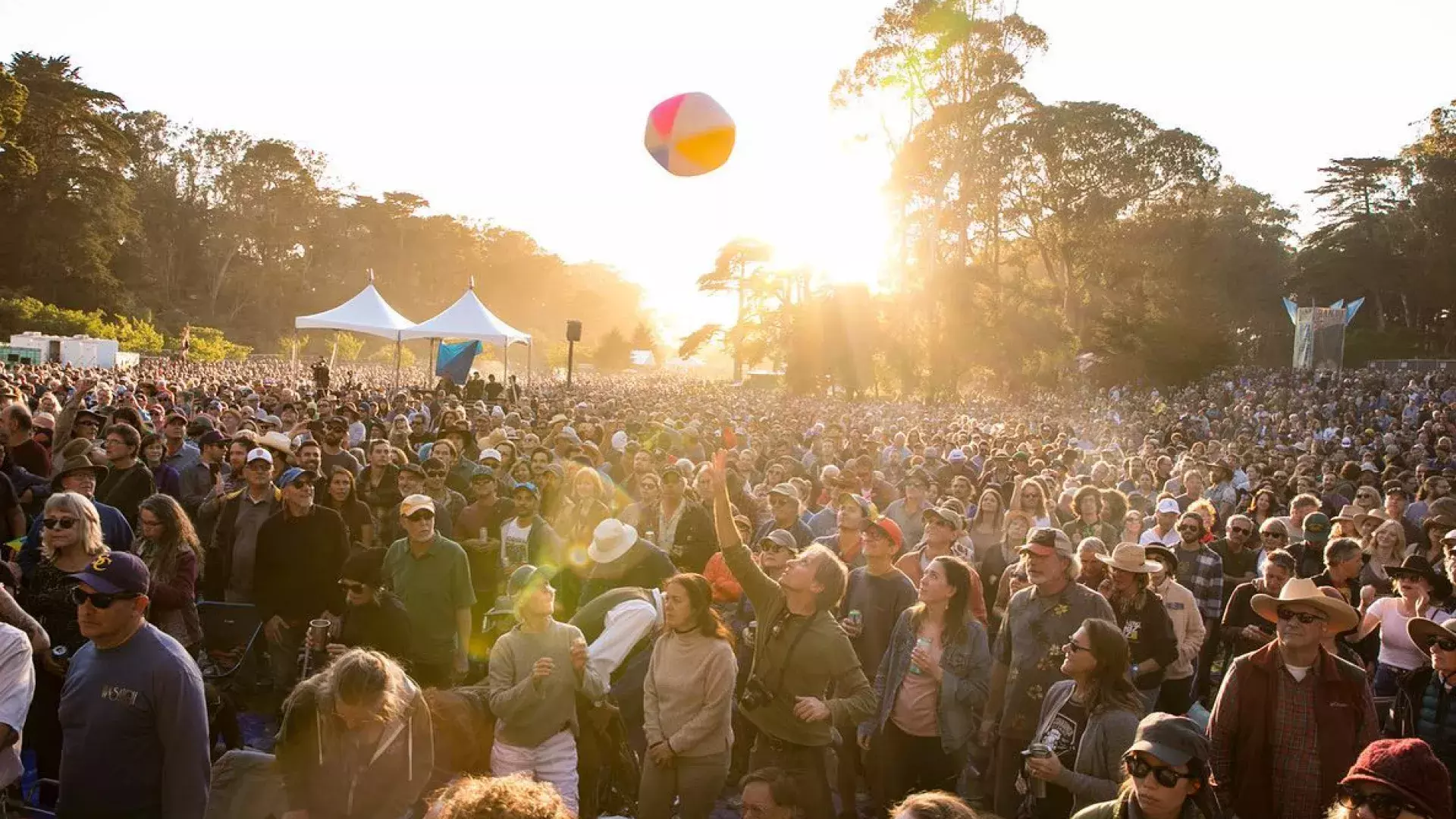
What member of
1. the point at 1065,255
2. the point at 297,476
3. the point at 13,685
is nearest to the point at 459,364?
the point at 297,476

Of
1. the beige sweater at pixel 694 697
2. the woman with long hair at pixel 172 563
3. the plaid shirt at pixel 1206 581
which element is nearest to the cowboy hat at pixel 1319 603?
the beige sweater at pixel 694 697

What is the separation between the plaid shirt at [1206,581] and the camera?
21.4ft

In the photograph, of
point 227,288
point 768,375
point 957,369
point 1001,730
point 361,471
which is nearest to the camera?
point 1001,730

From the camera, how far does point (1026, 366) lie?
120 feet

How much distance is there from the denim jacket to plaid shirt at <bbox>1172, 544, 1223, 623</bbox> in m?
2.66

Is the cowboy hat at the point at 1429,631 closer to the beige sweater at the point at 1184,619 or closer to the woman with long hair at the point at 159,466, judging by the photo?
the beige sweater at the point at 1184,619

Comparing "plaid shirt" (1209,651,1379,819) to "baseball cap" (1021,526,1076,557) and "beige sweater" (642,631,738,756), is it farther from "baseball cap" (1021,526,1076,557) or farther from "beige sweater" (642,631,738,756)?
"beige sweater" (642,631,738,756)

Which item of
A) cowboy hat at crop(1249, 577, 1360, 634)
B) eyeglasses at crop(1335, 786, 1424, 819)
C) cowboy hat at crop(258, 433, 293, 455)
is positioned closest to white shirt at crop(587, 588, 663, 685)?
cowboy hat at crop(1249, 577, 1360, 634)

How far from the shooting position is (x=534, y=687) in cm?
412

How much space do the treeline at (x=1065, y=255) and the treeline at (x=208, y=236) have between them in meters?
26.9

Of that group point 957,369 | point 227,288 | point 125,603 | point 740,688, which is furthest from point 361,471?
point 227,288

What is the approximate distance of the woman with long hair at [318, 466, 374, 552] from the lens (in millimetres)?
6637

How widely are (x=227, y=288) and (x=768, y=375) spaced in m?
35.0

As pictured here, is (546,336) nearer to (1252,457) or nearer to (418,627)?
(1252,457)
